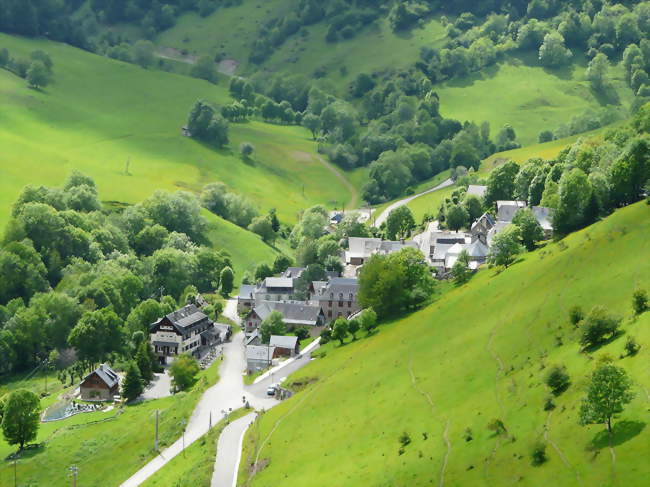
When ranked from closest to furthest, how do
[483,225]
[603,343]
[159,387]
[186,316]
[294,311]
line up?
[603,343] → [159,387] → [294,311] → [186,316] → [483,225]

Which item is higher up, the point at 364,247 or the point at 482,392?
the point at 482,392

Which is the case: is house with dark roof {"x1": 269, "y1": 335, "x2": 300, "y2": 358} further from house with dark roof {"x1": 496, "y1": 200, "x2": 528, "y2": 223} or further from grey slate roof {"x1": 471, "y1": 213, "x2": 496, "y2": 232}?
grey slate roof {"x1": 471, "y1": 213, "x2": 496, "y2": 232}

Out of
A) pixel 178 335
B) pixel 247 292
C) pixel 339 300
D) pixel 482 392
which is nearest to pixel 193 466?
pixel 482 392

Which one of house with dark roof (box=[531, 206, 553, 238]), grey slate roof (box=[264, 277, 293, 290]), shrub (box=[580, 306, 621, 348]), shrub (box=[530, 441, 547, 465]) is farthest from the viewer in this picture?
grey slate roof (box=[264, 277, 293, 290])

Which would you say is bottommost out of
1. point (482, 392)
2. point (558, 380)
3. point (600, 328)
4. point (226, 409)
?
point (226, 409)

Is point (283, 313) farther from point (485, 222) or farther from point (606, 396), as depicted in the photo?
point (606, 396)

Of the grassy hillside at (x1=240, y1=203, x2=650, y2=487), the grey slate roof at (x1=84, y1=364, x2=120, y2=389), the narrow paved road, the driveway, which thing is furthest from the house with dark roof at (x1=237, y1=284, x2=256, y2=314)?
the narrow paved road

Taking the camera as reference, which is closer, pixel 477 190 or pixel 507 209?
pixel 507 209
